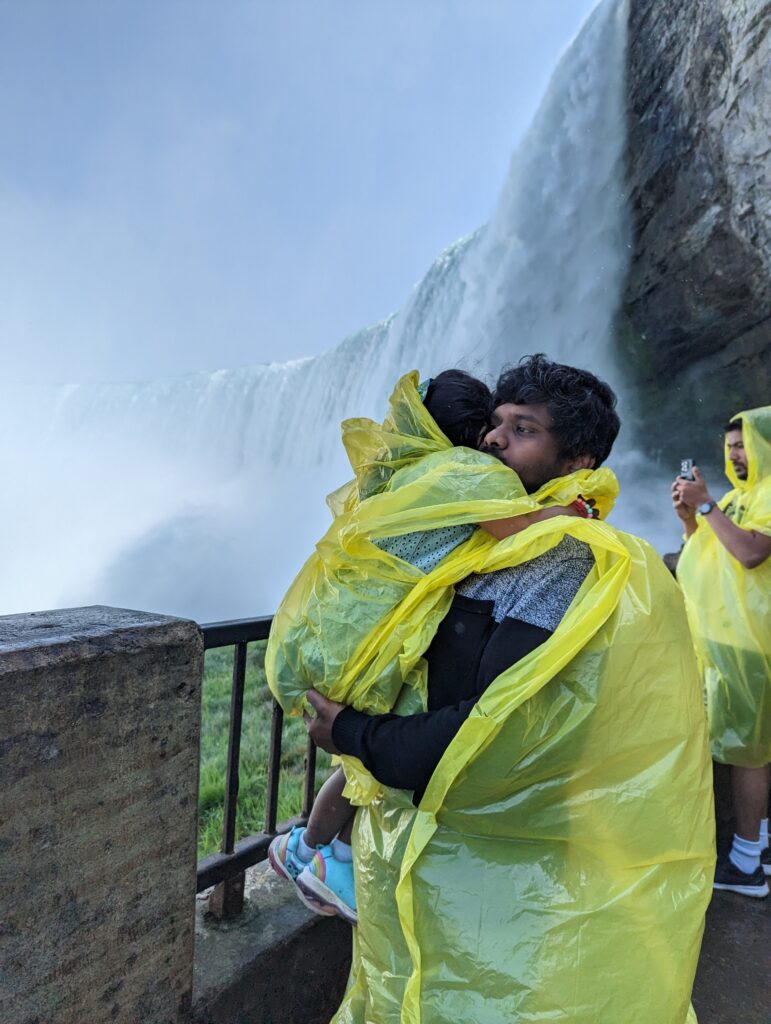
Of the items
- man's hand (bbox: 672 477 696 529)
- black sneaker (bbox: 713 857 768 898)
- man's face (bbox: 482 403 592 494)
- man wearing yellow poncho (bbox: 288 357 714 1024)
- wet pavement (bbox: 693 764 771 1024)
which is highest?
man's face (bbox: 482 403 592 494)

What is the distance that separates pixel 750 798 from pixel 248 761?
3335 mm

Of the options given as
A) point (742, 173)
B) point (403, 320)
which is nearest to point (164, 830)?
point (742, 173)

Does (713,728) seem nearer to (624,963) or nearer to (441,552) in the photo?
(624,963)

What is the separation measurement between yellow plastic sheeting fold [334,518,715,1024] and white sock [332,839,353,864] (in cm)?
38

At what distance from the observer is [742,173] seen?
29.4 ft

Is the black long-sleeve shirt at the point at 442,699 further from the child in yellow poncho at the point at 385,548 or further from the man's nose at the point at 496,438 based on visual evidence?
the man's nose at the point at 496,438

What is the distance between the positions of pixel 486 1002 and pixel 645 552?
830mm

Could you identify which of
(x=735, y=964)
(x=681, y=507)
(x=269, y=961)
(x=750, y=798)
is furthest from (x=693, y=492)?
(x=269, y=961)

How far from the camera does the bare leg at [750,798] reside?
9.77ft

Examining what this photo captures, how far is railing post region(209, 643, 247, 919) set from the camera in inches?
75.5

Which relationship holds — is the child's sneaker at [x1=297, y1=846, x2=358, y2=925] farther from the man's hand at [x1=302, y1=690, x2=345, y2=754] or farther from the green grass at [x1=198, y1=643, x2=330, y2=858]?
the green grass at [x1=198, y1=643, x2=330, y2=858]

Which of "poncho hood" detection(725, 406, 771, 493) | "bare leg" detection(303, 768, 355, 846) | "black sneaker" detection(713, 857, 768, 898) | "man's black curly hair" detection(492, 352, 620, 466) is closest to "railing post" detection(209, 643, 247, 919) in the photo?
"bare leg" detection(303, 768, 355, 846)

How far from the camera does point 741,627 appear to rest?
2.75 m

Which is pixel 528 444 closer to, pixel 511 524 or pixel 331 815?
pixel 511 524
